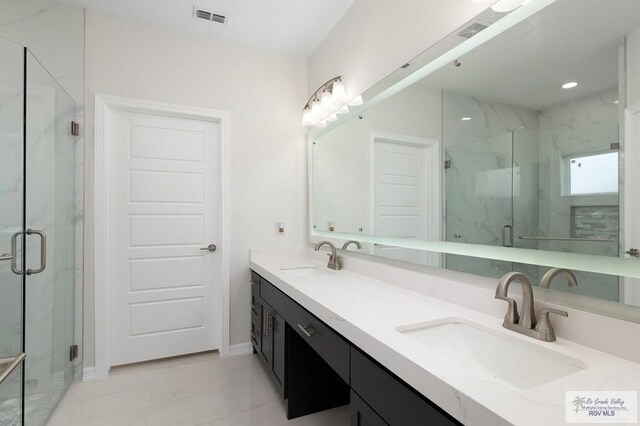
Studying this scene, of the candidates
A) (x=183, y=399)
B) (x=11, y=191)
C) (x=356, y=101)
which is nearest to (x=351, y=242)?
(x=356, y=101)

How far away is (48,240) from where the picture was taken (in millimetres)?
1950

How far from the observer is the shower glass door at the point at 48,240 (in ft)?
5.75

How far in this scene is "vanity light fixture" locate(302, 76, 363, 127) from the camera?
2.31 metres

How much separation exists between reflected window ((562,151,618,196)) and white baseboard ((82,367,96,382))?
10.0ft

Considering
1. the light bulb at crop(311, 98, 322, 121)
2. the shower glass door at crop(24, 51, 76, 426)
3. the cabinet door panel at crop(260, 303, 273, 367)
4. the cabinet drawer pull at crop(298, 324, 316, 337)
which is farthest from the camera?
the light bulb at crop(311, 98, 322, 121)

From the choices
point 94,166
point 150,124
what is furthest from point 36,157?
point 150,124

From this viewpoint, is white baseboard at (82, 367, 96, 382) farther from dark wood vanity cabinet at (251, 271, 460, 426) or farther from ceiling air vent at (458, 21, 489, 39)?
ceiling air vent at (458, 21, 489, 39)

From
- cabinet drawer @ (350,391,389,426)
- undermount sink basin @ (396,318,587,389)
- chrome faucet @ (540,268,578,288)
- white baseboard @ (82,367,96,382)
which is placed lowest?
white baseboard @ (82,367,96,382)

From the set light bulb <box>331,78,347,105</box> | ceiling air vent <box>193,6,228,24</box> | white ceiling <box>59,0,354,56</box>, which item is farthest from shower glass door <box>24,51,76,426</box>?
light bulb <box>331,78,347,105</box>

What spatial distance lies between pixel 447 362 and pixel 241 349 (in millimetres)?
2315

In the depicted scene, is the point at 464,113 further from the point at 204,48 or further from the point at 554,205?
the point at 204,48

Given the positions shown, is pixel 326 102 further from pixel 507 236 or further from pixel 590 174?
pixel 590 174

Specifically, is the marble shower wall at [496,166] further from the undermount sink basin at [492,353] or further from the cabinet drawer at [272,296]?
the cabinet drawer at [272,296]

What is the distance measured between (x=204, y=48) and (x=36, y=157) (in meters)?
1.51
